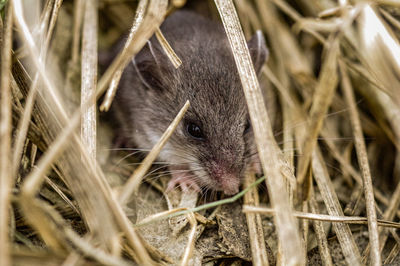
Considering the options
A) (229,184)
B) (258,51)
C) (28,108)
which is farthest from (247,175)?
(28,108)

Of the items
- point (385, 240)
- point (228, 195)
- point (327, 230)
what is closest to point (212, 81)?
point (228, 195)


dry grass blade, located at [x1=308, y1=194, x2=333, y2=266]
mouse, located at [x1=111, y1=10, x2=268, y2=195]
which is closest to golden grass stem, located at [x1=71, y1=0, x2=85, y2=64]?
mouse, located at [x1=111, y1=10, x2=268, y2=195]

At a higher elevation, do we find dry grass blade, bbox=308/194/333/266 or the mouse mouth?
the mouse mouth

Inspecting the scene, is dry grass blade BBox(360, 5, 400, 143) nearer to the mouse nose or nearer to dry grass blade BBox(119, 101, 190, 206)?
the mouse nose

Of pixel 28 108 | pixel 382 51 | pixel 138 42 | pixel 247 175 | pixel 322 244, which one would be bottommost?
pixel 322 244

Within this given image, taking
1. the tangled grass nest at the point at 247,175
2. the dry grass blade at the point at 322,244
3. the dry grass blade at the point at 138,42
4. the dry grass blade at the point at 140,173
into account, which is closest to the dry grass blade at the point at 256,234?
the tangled grass nest at the point at 247,175

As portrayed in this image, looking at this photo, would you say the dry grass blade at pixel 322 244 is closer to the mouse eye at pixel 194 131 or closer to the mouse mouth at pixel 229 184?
the mouse mouth at pixel 229 184

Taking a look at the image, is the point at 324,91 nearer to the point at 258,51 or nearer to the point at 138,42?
the point at 138,42
